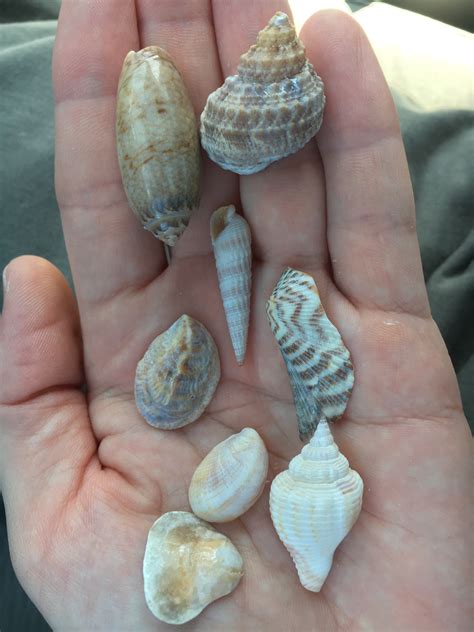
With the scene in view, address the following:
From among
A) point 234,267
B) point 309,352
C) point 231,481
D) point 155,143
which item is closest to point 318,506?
point 231,481

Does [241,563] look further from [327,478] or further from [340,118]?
[340,118]

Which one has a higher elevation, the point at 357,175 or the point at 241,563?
the point at 357,175

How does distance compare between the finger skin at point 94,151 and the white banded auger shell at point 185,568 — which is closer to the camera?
the white banded auger shell at point 185,568

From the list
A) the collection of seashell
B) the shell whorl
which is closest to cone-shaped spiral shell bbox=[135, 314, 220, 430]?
the collection of seashell

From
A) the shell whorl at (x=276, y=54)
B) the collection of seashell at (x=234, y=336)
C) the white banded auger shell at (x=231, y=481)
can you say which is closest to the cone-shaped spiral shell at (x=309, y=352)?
the collection of seashell at (x=234, y=336)

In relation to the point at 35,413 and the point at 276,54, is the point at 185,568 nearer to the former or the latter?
the point at 35,413

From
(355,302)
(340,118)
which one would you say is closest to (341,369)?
(355,302)

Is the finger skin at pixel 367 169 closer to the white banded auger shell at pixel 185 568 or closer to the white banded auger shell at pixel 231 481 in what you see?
the white banded auger shell at pixel 231 481

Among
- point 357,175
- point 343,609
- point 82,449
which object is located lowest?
point 343,609
